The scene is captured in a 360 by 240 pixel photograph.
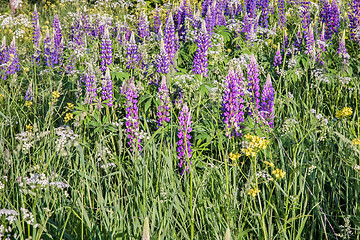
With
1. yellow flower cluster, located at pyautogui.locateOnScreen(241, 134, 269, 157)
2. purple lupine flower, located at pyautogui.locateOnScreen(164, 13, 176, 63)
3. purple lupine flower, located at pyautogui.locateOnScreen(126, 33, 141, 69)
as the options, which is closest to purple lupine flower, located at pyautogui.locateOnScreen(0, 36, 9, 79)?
purple lupine flower, located at pyautogui.locateOnScreen(126, 33, 141, 69)

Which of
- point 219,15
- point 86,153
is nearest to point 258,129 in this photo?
point 86,153

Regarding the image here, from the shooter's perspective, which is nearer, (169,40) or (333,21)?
(169,40)

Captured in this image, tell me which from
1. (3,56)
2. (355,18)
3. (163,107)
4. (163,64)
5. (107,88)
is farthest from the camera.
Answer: (355,18)

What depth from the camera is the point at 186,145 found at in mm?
2316

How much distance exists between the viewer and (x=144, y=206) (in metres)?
2.18

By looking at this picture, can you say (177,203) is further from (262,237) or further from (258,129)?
(258,129)

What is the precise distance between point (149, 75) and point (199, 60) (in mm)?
513

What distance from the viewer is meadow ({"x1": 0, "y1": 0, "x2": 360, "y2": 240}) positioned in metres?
2.19

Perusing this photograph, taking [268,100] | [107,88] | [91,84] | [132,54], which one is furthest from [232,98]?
[132,54]

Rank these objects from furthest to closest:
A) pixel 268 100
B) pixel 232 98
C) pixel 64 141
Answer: pixel 268 100, pixel 232 98, pixel 64 141

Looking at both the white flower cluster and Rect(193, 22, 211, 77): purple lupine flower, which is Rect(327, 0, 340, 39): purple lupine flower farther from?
the white flower cluster

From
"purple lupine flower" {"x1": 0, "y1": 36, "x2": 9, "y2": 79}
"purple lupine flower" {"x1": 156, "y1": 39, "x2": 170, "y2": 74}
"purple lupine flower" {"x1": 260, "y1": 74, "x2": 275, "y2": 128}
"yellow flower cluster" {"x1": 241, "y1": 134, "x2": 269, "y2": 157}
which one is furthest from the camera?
"purple lupine flower" {"x1": 0, "y1": 36, "x2": 9, "y2": 79}

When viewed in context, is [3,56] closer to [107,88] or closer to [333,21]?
[107,88]

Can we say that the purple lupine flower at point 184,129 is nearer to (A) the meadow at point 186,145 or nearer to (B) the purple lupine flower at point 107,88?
(A) the meadow at point 186,145
